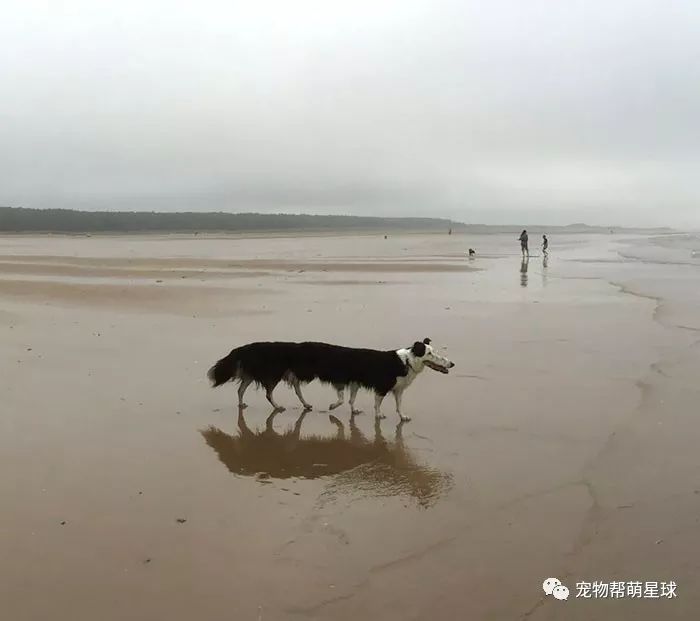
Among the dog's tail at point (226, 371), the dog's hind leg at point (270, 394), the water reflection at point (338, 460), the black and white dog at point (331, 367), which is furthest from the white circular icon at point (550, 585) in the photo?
the dog's tail at point (226, 371)

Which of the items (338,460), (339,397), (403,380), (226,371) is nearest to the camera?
(338,460)

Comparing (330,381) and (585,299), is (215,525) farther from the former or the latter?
Answer: (585,299)

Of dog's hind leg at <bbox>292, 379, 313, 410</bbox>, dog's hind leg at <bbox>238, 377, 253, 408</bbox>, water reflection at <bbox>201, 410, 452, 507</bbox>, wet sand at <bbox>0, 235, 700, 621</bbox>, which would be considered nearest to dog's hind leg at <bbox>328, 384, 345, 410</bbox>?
wet sand at <bbox>0, 235, 700, 621</bbox>

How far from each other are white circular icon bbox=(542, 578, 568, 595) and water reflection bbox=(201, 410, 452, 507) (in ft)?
4.07

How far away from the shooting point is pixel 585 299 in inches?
640

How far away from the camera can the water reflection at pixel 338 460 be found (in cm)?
525

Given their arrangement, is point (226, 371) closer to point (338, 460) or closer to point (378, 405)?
point (378, 405)

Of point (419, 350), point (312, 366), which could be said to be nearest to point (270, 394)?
point (312, 366)

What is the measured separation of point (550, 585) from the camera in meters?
3.79

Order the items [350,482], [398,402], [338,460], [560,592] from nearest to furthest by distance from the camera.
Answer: [560,592] → [350,482] → [338,460] → [398,402]

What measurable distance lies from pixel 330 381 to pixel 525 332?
5.54m

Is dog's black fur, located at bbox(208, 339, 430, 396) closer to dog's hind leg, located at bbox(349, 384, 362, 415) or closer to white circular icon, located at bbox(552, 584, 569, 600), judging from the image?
dog's hind leg, located at bbox(349, 384, 362, 415)

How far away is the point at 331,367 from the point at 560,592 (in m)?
4.06

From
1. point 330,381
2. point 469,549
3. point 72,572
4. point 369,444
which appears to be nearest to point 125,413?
point 330,381
